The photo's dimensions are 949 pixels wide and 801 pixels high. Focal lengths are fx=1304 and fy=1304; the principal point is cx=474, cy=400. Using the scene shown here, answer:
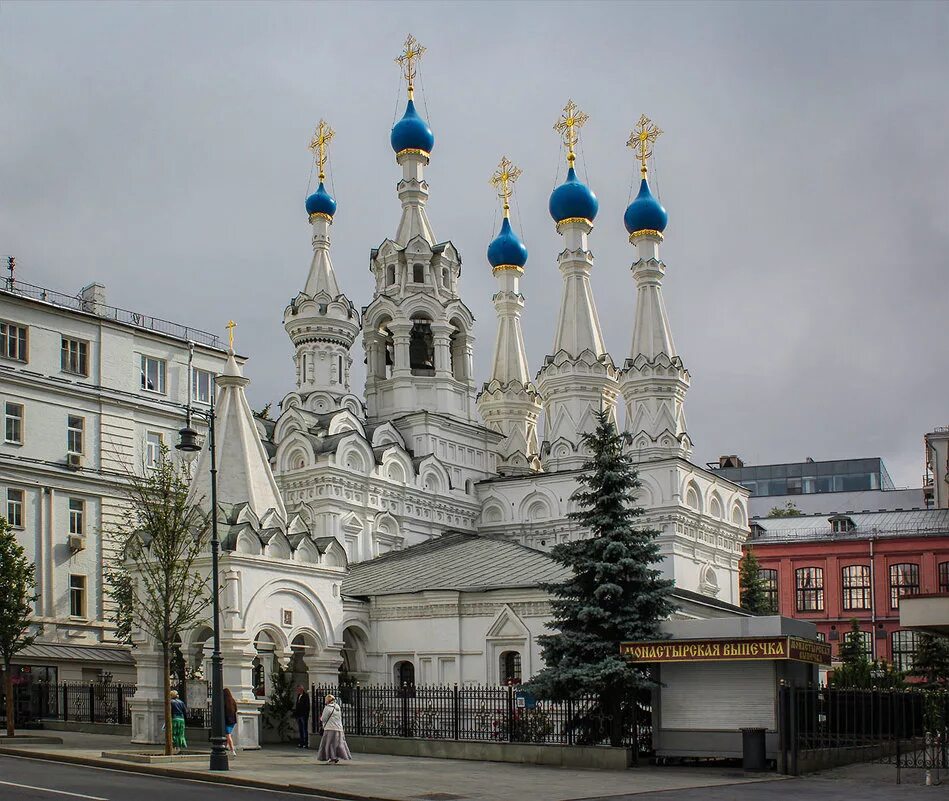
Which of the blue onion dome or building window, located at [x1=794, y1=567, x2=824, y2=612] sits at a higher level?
the blue onion dome

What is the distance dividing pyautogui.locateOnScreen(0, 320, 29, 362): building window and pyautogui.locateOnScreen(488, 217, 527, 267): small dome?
2268 cm

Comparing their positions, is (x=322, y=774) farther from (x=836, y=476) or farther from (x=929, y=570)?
(x=836, y=476)

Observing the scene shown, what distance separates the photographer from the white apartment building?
37.3 metres

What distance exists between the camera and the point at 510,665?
3334 cm

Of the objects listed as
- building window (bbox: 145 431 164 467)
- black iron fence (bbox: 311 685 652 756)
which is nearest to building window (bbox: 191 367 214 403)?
building window (bbox: 145 431 164 467)

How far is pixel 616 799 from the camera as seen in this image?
59.8ft

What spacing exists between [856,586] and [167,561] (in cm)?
4784

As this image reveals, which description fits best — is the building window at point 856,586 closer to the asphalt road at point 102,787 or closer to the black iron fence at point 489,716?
the black iron fence at point 489,716

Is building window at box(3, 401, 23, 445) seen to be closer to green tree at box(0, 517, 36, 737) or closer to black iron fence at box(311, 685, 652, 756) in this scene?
green tree at box(0, 517, 36, 737)

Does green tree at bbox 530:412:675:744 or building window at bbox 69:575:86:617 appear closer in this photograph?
green tree at bbox 530:412:675:744

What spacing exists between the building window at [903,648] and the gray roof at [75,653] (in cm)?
3826

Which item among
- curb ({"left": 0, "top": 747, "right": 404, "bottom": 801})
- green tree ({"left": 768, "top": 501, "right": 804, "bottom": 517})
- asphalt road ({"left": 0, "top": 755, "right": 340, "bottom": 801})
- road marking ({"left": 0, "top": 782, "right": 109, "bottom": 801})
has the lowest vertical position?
curb ({"left": 0, "top": 747, "right": 404, "bottom": 801})

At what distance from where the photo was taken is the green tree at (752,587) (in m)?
59.6

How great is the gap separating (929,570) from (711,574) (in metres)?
21.9
